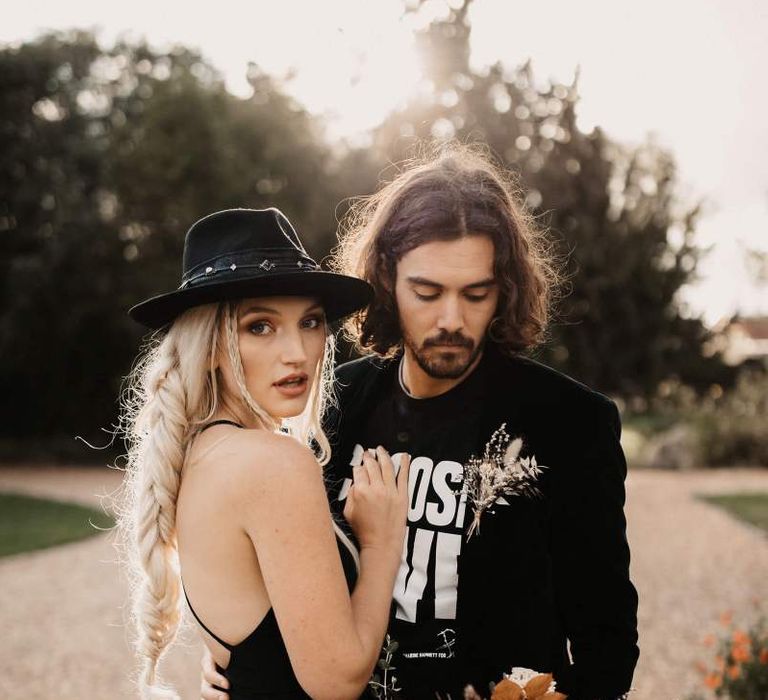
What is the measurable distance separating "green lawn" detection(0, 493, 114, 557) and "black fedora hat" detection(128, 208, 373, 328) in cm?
823

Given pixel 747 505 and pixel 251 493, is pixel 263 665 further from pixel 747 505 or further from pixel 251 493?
pixel 747 505

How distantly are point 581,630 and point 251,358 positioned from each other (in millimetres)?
1219

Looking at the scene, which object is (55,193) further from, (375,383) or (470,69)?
(375,383)

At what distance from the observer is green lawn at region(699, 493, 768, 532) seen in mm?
10914

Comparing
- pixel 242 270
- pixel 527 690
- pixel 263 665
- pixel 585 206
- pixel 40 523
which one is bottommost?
pixel 40 523

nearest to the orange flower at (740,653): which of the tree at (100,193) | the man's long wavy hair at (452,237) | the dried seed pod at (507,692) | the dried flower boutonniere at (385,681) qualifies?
the man's long wavy hair at (452,237)

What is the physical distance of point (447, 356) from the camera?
2.53m

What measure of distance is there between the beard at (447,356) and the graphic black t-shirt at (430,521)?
0.13 m

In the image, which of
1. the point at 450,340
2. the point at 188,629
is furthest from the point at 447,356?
the point at 188,629

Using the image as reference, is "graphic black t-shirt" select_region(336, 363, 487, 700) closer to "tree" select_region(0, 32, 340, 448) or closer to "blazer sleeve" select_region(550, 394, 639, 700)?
"blazer sleeve" select_region(550, 394, 639, 700)

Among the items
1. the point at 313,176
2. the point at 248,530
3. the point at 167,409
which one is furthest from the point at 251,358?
the point at 313,176

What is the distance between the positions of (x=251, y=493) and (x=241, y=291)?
497mm

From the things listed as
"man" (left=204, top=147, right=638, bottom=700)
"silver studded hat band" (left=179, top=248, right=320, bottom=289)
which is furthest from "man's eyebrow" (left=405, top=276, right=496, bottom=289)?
"silver studded hat band" (left=179, top=248, right=320, bottom=289)

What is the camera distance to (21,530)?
1130 centimetres
